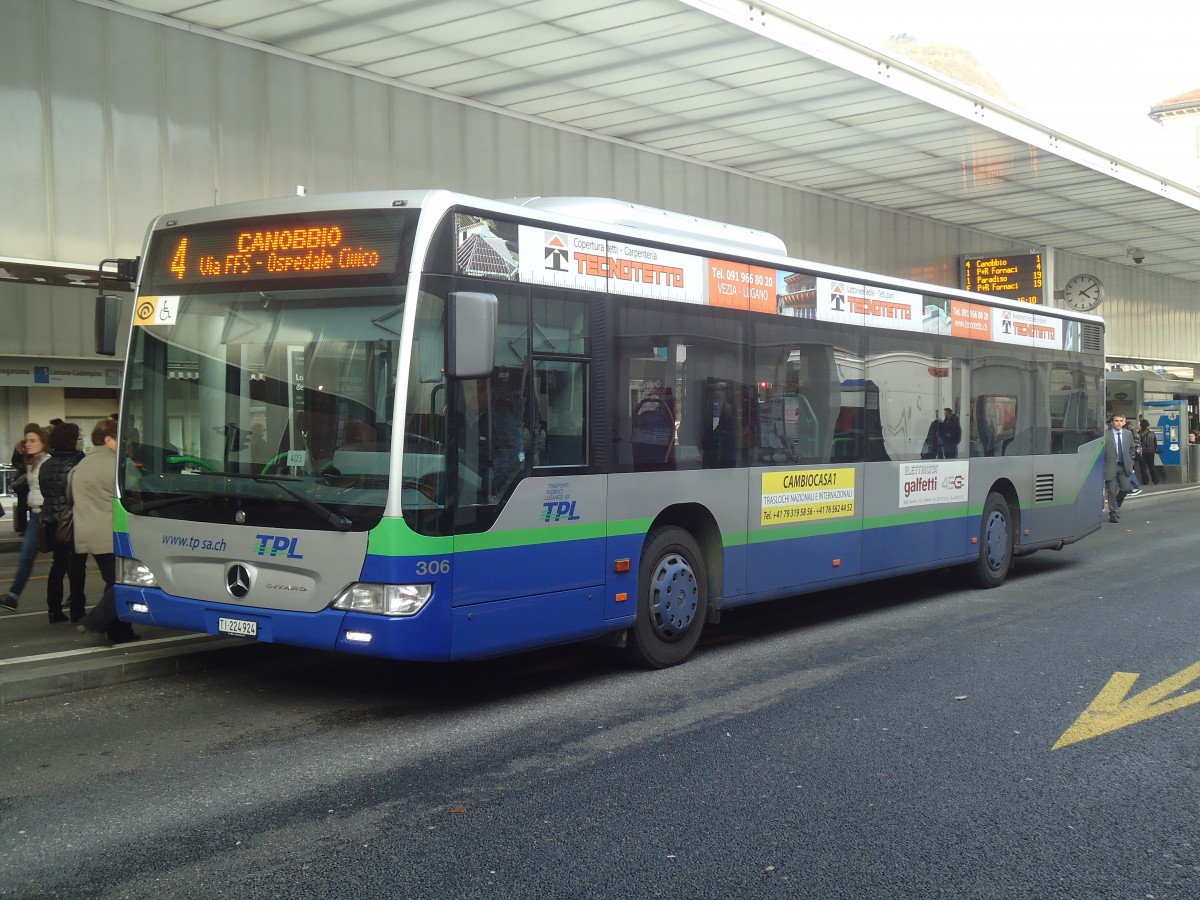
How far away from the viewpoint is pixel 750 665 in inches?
341

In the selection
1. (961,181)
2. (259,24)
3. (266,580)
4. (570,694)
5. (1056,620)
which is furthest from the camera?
(961,181)

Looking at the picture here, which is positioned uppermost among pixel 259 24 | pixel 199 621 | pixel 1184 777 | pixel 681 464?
pixel 259 24

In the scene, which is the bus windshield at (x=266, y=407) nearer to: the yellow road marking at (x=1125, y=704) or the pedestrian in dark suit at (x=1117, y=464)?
the yellow road marking at (x=1125, y=704)

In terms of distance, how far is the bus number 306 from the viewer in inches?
258

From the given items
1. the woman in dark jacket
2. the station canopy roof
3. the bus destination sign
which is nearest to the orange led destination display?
the woman in dark jacket

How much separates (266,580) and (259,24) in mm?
9255

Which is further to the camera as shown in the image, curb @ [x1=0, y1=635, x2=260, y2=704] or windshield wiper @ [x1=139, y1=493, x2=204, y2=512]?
curb @ [x1=0, y1=635, x2=260, y2=704]

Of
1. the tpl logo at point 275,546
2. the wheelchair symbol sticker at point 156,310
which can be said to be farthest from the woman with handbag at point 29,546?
the tpl logo at point 275,546

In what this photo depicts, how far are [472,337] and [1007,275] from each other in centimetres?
2269

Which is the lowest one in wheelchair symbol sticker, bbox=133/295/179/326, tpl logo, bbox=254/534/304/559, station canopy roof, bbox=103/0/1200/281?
tpl logo, bbox=254/534/304/559

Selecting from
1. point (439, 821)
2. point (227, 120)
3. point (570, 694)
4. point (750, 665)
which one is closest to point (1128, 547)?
point (750, 665)

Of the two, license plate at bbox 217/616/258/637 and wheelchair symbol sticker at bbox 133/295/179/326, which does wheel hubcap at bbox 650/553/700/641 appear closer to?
license plate at bbox 217/616/258/637

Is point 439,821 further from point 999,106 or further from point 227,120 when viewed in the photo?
point 999,106

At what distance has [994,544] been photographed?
12.9 meters
